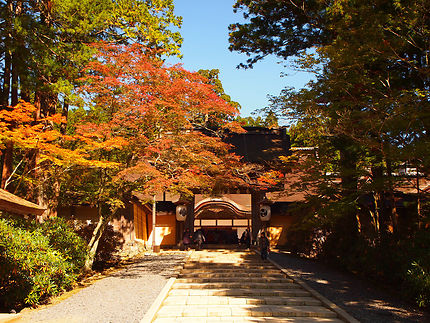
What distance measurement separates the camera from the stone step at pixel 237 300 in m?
9.09

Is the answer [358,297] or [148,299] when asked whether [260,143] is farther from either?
[148,299]

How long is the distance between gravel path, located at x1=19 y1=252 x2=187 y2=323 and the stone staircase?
20.4 inches

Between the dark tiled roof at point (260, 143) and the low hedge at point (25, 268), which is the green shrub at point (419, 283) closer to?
the low hedge at point (25, 268)

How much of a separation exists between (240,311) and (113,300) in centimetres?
321

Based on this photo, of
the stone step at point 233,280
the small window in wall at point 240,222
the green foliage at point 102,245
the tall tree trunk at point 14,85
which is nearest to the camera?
the tall tree trunk at point 14,85

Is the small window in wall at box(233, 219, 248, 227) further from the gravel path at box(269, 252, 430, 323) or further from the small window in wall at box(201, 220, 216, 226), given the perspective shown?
the gravel path at box(269, 252, 430, 323)

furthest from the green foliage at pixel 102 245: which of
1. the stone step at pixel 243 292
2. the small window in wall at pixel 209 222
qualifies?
the small window in wall at pixel 209 222

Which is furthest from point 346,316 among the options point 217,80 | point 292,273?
point 217,80

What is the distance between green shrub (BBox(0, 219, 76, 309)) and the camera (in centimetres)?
776

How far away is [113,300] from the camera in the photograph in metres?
9.00

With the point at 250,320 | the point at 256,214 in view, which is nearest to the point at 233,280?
the point at 250,320

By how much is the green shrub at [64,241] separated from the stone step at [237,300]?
3205 millimetres

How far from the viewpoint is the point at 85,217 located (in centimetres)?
1794

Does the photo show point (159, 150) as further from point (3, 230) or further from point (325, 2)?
point (325, 2)
